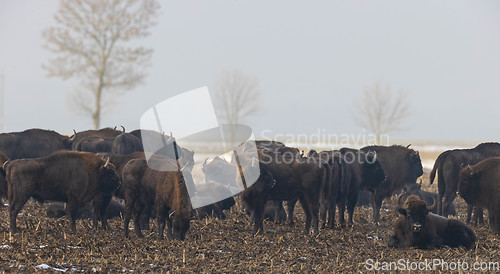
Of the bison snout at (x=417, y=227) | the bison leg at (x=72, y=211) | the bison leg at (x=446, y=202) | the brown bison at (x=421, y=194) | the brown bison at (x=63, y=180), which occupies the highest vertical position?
the brown bison at (x=63, y=180)

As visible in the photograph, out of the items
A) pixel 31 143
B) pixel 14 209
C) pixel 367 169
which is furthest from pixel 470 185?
pixel 31 143

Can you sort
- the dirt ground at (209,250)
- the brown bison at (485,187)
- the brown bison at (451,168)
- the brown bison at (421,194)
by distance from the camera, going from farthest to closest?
the brown bison at (421,194)
the brown bison at (451,168)
the brown bison at (485,187)
the dirt ground at (209,250)

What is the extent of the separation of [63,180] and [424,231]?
6.97m

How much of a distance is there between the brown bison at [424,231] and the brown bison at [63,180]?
564 centimetres

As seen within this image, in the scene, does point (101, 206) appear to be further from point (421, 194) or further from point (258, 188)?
point (421, 194)

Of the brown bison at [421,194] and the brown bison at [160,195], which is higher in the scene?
the brown bison at [160,195]

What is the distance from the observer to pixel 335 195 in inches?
589

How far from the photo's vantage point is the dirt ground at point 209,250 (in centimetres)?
967

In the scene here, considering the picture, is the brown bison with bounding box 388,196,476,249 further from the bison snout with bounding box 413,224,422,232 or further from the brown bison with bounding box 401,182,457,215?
the brown bison with bounding box 401,182,457,215

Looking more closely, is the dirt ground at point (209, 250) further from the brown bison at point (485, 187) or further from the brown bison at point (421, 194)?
the brown bison at point (421, 194)

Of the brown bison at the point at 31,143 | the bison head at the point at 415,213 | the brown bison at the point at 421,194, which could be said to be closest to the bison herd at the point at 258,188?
the bison head at the point at 415,213

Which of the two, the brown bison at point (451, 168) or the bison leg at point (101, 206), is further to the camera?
the brown bison at point (451, 168)

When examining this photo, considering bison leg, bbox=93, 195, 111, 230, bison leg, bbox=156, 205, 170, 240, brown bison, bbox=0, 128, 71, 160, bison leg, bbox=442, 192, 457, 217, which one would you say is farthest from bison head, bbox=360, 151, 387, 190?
brown bison, bbox=0, 128, 71, 160

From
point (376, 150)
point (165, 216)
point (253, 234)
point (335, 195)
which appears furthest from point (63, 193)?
point (376, 150)
